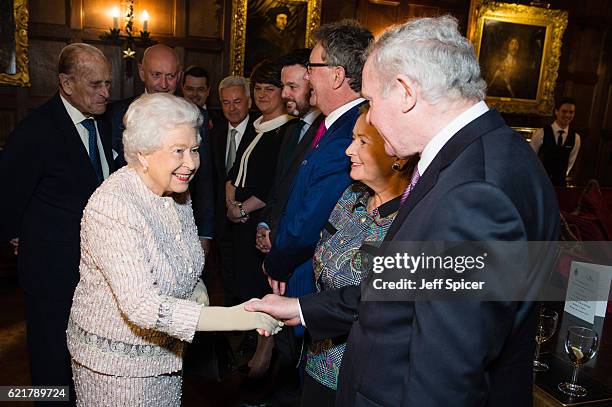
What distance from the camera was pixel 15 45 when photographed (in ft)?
20.1

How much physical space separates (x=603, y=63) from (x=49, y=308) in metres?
9.33

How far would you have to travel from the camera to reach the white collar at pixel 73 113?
279cm

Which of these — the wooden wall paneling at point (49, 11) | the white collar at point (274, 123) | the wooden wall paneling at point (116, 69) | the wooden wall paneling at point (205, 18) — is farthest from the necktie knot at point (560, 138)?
the wooden wall paneling at point (49, 11)

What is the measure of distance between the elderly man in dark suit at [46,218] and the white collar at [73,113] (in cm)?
7

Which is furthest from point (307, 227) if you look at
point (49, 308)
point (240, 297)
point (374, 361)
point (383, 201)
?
point (240, 297)

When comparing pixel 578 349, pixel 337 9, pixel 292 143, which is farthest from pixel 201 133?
pixel 337 9

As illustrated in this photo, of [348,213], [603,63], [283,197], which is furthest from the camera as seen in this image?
[603,63]

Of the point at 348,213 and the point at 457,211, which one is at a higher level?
the point at 457,211

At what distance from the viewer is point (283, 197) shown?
307 centimetres

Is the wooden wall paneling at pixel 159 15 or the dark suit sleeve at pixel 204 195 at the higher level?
the wooden wall paneling at pixel 159 15

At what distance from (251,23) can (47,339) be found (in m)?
5.43

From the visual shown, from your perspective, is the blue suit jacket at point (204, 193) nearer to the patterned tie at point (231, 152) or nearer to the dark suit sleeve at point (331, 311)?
the patterned tie at point (231, 152)

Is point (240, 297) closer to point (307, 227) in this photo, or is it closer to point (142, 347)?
point (307, 227)

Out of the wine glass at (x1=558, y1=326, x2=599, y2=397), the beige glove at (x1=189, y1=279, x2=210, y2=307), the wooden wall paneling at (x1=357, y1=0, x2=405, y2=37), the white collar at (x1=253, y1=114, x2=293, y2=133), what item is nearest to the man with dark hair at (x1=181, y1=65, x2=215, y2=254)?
the white collar at (x1=253, y1=114, x2=293, y2=133)
